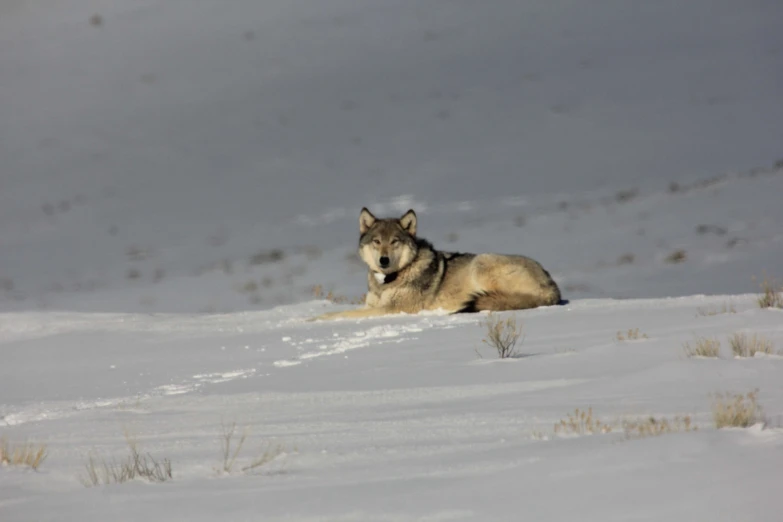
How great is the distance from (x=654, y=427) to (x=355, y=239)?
757 inches

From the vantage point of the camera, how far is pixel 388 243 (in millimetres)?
12609

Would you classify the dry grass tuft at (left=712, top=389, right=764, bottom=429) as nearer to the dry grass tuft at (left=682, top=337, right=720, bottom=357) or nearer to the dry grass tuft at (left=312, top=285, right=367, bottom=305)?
the dry grass tuft at (left=682, top=337, right=720, bottom=357)

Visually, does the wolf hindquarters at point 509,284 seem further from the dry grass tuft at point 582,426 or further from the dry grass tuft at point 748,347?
the dry grass tuft at point 582,426

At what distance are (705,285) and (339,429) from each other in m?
11.0

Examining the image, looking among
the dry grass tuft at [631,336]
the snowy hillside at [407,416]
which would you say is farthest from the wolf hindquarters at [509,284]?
the dry grass tuft at [631,336]

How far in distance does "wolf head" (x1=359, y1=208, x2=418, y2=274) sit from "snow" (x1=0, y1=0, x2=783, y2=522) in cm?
98

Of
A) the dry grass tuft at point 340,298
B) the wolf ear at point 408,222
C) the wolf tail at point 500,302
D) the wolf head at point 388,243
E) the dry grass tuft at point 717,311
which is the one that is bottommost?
the dry grass tuft at point 717,311

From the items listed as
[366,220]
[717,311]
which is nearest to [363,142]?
[366,220]

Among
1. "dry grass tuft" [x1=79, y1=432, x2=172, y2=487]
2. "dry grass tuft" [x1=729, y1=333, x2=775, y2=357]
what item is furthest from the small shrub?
"dry grass tuft" [x1=79, y1=432, x2=172, y2=487]

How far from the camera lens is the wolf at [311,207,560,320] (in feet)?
40.0

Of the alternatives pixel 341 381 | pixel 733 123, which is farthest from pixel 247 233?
pixel 341 381

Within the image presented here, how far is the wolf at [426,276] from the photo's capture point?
40.0 feet

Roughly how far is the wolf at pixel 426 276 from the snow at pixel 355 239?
2.21ft

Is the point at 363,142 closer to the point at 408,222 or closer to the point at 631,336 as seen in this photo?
the point at 408,222
